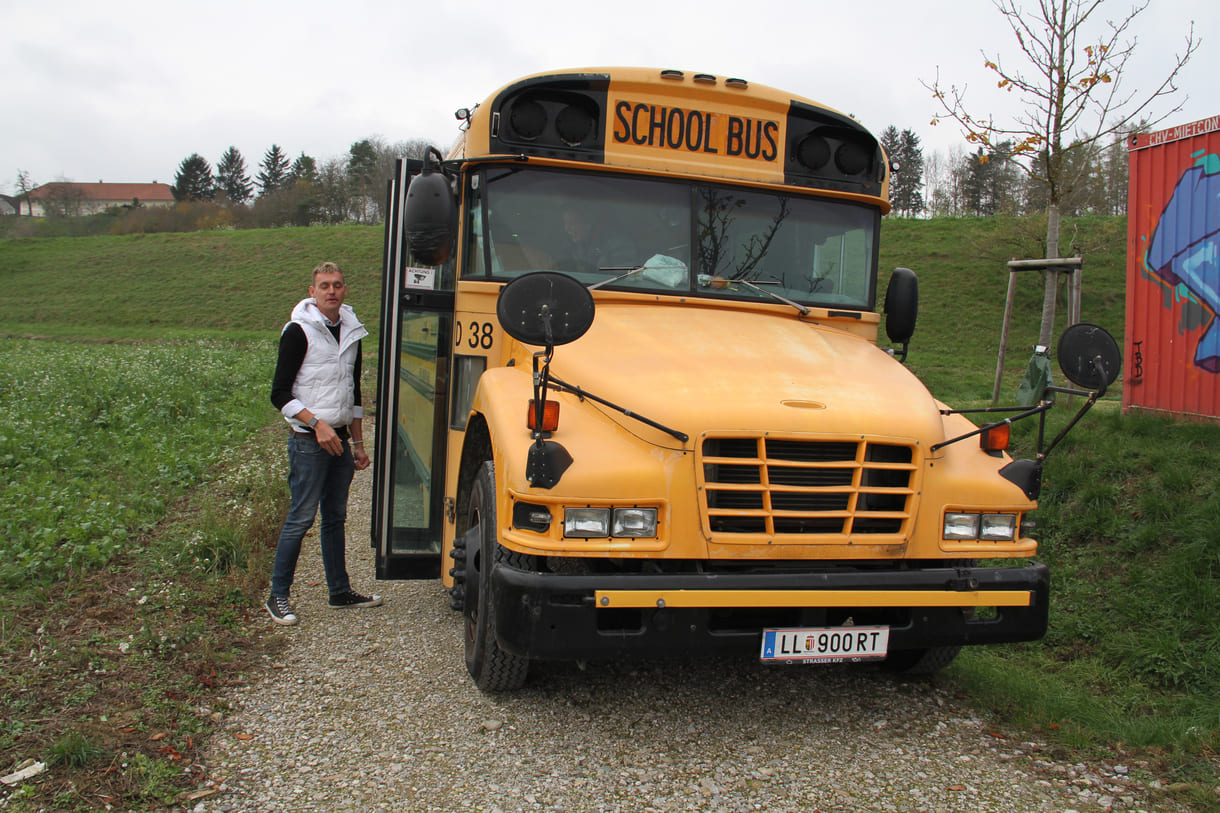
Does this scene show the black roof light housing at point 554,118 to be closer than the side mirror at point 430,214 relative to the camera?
No

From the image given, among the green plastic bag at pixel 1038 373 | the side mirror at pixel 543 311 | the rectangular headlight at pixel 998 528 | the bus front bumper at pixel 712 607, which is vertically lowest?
the bus front bumper at pixel 712 607

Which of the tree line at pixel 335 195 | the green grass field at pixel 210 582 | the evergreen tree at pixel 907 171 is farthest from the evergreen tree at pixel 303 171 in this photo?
the green grass field at pixel 210 582

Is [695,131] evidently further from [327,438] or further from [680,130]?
[327,438]

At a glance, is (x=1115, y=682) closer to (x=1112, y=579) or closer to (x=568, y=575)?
(x=1112, y=579)

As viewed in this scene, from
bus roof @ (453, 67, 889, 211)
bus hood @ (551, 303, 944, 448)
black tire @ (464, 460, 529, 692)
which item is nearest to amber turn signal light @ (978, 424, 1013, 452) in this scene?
bus hood @ (551, 303, 944, 448)

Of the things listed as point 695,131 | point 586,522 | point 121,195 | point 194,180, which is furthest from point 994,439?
point 121,195

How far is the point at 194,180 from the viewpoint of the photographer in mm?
87812

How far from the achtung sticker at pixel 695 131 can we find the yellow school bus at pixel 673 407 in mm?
14

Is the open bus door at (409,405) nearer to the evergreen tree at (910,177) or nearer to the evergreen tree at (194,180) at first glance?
the evergreen tree at (910,177)

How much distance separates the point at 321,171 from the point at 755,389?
234 ft

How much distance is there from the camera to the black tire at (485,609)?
347 centimetres

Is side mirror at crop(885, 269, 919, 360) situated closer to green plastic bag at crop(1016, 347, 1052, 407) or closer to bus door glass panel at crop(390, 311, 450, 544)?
green plastic bag at crop(1016, 347, 1052, 407)

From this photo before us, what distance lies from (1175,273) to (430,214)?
642 cm

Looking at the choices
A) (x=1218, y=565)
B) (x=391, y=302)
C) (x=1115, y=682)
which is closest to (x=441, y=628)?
(x=391, y=302)
